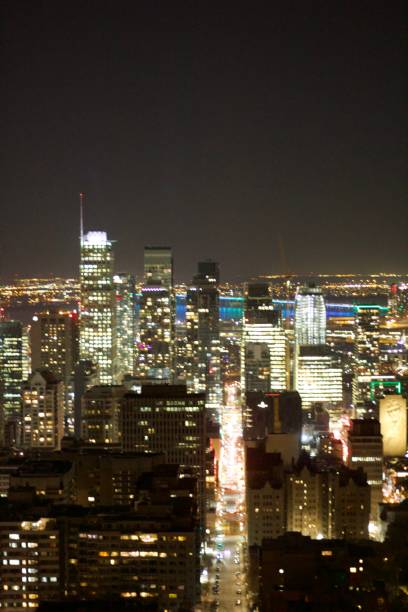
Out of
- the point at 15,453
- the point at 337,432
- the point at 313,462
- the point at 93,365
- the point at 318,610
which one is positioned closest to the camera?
the point at 318,610

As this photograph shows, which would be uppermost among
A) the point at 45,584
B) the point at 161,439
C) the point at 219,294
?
the point at 219,294

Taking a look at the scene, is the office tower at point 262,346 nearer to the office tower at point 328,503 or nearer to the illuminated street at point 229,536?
the illuminated street at point 229,536

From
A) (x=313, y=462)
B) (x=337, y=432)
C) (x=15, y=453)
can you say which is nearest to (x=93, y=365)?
(x=337, y=432)

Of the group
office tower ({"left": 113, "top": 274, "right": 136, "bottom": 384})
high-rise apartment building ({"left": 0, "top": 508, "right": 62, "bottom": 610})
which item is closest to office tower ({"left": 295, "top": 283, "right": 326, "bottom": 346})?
office tower ({"left": 113, "top": 274, "right": 136, "bottom": 384})

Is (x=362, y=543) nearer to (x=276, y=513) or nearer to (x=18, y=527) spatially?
(x=276, y=513)

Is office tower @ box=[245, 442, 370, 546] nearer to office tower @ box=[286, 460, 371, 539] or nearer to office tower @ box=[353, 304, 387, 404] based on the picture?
office tower @ box=[286, 460, 371, 539]

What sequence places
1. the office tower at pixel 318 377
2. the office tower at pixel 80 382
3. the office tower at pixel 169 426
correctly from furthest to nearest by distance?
1. the office tower at pixel 318 377
2. the office tower at pixel 80 382
3. the office tower at pixel 169 426

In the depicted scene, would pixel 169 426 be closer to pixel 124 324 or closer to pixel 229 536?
pixel 229 536

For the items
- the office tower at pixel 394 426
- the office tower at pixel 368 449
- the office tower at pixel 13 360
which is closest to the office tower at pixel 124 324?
the office tower at pixel 13 360
